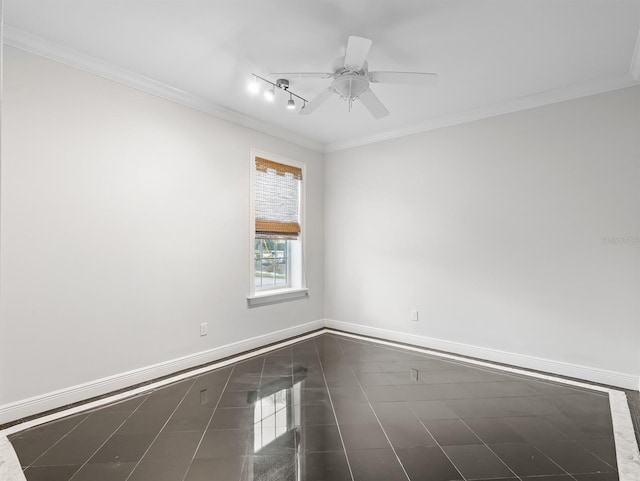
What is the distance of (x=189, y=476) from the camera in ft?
6.32

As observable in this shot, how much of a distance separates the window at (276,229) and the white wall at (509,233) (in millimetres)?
666

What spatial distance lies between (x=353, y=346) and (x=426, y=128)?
266 centimetres

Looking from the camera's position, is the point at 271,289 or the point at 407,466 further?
the point at 271,289

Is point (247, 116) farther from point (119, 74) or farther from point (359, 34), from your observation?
point (359, 34)

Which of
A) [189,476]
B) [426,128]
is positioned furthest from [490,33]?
[189,476]

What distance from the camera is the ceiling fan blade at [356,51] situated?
211 cm

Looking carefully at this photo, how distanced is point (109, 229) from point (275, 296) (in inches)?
77.2

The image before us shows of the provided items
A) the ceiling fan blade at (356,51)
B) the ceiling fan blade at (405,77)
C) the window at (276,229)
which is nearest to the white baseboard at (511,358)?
the window at (276,229)

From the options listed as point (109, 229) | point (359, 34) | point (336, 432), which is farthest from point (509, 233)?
point (109, 229)

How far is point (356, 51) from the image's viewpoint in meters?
2.23

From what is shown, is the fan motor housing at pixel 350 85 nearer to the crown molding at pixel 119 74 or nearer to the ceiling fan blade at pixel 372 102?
the ceiling fan blade at pixel 372 102

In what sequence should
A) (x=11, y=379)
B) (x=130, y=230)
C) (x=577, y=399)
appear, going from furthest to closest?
1. (x=130, y=230)
2. (x=577, y=399)
3. (x=11, y=379)

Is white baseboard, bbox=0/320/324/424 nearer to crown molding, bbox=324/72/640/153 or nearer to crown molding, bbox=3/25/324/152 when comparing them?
crown molding, bbox=3/25/324/152

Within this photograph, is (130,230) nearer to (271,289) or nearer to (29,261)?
(29,261)
